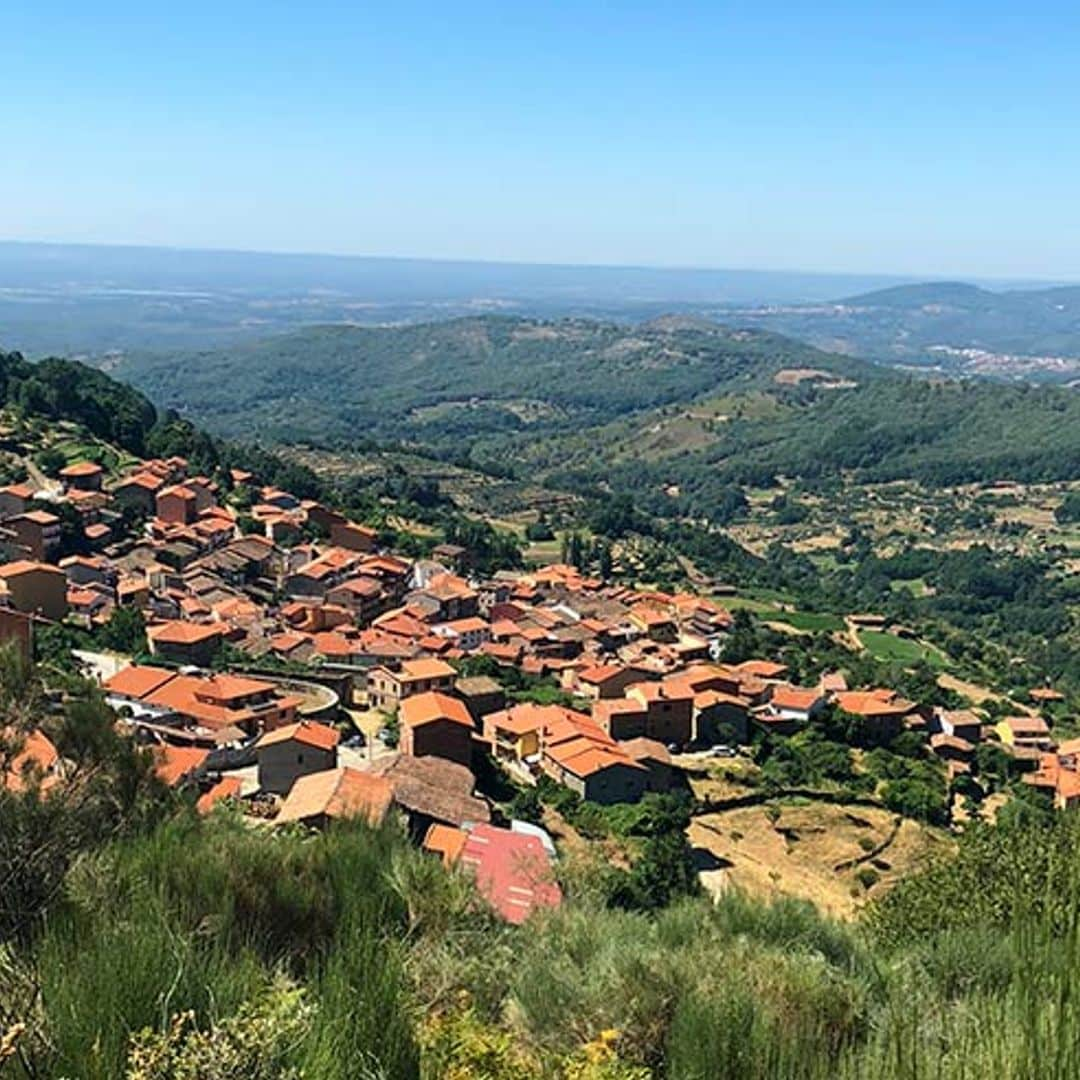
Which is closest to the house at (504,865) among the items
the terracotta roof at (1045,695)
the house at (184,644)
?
the house at (184,644)

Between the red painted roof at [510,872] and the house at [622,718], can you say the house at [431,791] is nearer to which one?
the red painted roof at [510,872]

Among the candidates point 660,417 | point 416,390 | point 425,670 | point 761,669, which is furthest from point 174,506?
point 416,390

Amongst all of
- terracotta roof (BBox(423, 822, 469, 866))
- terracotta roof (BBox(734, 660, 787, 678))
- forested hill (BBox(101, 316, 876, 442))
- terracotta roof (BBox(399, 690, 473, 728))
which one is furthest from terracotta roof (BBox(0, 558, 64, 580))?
forested hill (BBox(101, 316, 876, 442))

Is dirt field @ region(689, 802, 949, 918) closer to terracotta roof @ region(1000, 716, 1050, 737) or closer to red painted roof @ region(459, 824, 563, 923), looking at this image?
red painted roof @ region(459, 824, 563, 923)

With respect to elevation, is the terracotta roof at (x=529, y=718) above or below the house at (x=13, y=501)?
below

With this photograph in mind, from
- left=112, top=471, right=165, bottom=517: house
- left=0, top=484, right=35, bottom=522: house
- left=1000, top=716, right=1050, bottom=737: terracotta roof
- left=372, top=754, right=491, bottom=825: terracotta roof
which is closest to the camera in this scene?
left=372, top=754, right=491, bottom=825: terracotta roof

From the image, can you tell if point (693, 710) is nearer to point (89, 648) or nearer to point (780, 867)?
point (780, 867)

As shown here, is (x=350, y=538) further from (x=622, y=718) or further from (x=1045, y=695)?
(x=1045, y=695)
